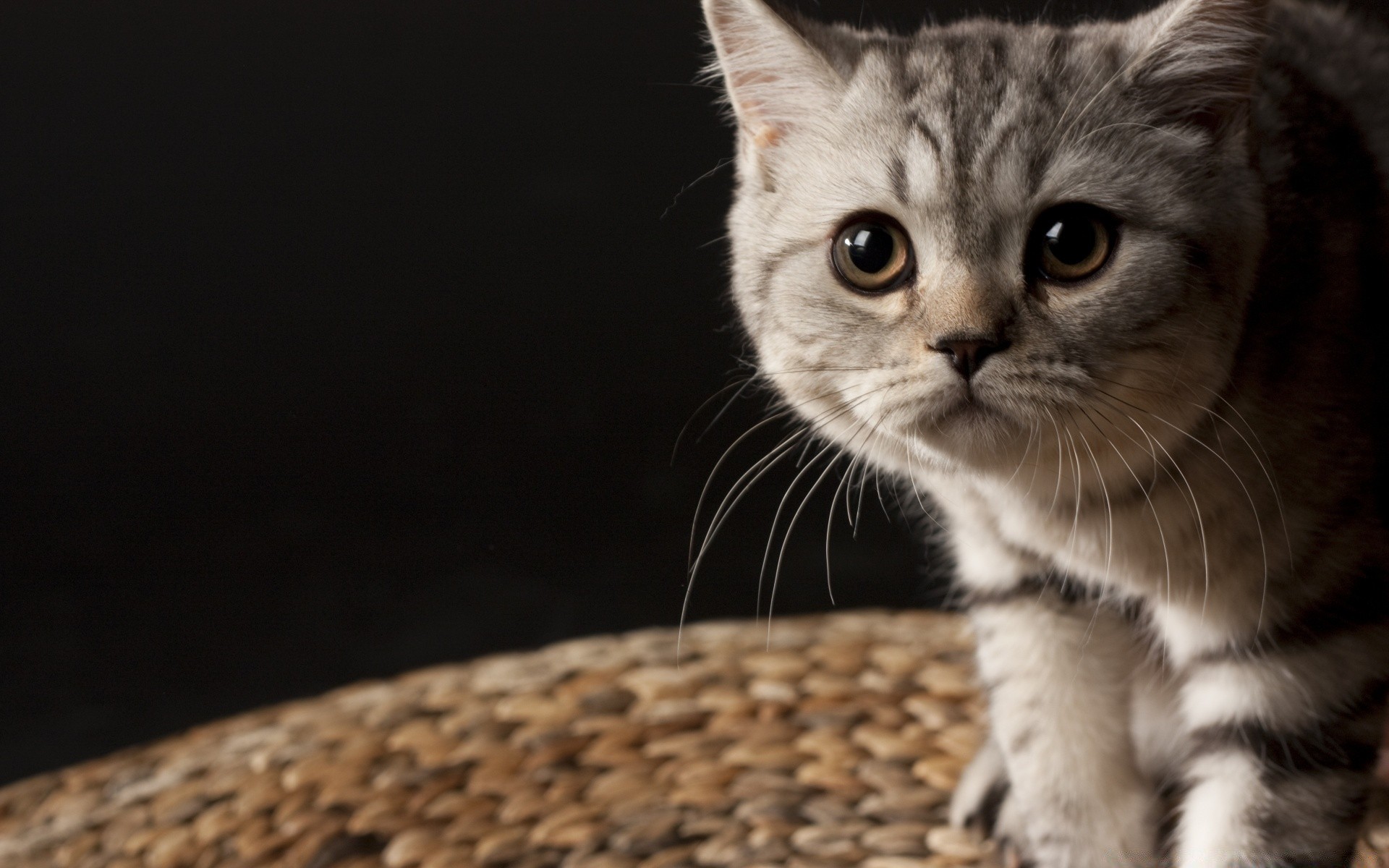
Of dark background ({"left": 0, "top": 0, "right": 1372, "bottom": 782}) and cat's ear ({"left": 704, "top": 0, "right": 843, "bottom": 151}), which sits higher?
cat's ear ({"left": 704, "top": 0, "right": 843, "bottom": 151})

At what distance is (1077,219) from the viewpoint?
983 mm

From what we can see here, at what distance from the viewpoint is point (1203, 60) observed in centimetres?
100

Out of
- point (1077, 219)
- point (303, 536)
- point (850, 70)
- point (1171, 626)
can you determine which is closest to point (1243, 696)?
point (1171, 626)

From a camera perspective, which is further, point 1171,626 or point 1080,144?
point 1171,626

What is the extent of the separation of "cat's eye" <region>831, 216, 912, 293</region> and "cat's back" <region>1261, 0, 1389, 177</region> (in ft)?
1.17

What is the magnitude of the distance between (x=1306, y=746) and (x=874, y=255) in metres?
0.50

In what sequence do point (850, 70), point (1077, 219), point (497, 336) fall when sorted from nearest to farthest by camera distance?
point (1077, 219) < point (850, 70) < point (497, 336)

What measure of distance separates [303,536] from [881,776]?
86 centimetres

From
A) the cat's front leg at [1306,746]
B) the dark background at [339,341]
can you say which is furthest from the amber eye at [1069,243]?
the dark background at [339,341]

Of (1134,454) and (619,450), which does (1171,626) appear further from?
(619,450)

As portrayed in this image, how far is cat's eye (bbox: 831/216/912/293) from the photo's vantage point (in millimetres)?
1018

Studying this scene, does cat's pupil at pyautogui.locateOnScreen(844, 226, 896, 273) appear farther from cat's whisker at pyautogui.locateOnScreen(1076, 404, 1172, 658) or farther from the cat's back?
the cat's back

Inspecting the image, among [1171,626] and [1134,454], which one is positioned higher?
[1134,454]

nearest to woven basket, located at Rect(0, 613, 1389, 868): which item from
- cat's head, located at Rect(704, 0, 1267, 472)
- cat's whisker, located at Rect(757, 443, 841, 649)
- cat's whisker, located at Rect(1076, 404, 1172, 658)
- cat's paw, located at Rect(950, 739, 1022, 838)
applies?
cat's paw, located at Rect(950, 739, 1022, 838)
